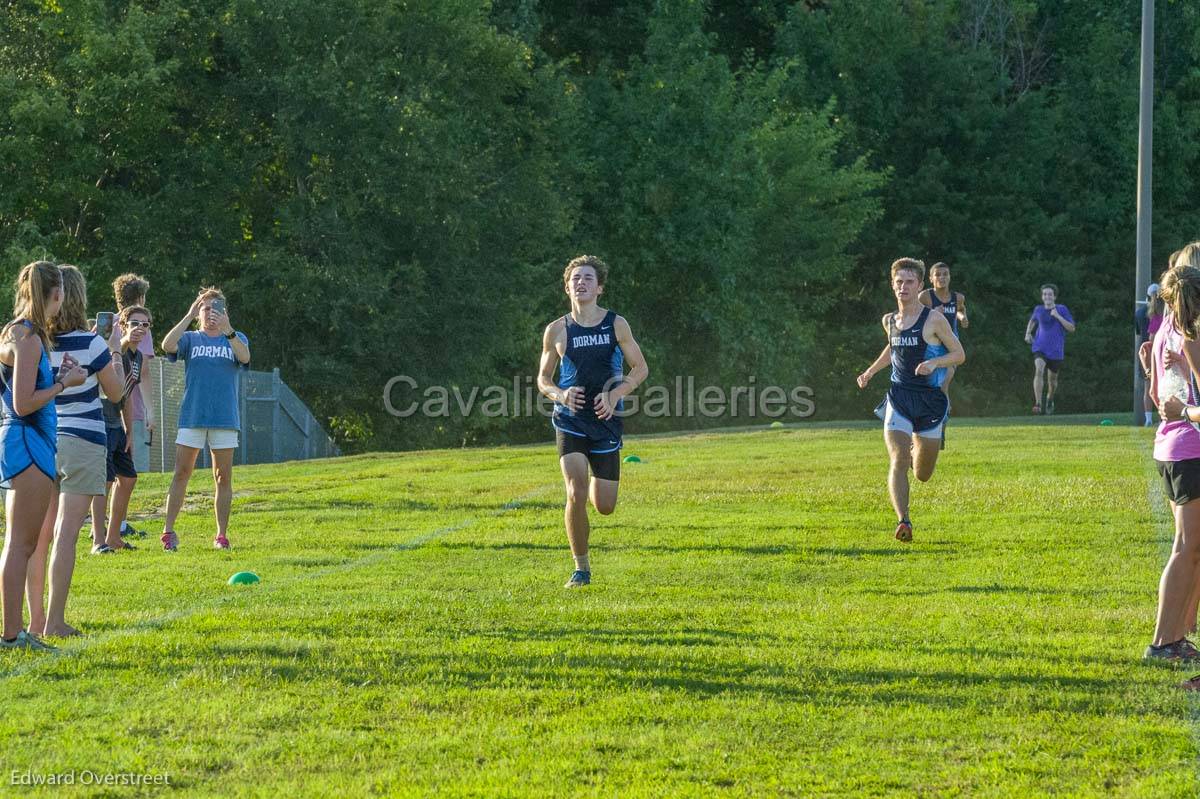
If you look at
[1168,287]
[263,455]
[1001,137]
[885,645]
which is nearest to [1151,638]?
[885,645]

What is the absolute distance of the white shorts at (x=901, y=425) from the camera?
12219 millimetres

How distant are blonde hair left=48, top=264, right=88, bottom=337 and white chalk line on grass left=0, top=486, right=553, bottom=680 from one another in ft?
5.06

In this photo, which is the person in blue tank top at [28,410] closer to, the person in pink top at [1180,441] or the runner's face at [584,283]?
the runner's face at [584,283]

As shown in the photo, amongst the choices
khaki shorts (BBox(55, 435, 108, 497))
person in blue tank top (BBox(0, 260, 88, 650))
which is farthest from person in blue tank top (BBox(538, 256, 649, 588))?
person in blue tank top (BBox(0, 260, 88, 650))

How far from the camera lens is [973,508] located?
46.3 feet

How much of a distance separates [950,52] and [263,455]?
29.6 metres

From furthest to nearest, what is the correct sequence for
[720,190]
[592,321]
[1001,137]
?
[1001,137] → [720,190] → [592,321]

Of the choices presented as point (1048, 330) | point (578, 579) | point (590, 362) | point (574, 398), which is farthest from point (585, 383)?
point (1048, 330)

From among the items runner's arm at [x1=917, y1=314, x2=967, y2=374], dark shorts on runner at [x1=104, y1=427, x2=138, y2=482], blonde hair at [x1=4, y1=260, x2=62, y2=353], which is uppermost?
blonde hair at [x1=4, y1=260, x2=62, y2=353]

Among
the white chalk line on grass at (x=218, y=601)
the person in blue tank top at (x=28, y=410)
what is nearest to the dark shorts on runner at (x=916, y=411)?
the white chalk line on grass at (x=218, y=601)

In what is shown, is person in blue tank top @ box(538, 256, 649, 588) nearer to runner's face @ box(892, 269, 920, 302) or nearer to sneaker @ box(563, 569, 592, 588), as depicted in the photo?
sneaker @ box(563, 569, 592, 588)

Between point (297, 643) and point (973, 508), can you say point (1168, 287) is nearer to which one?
point (297, 643)

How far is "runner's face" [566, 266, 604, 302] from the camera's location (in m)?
9.80

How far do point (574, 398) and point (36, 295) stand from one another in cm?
361
